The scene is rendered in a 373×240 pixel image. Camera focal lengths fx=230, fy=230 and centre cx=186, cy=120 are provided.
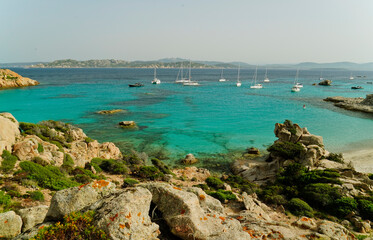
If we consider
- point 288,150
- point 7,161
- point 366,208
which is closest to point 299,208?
point 366,208

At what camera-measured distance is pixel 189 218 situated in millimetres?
7836

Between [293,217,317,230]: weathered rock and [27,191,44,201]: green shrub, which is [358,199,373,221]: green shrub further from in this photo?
[27,191,44,201]: green shrub

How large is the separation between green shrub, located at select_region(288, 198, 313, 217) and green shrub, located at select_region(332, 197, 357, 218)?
6.02 ft

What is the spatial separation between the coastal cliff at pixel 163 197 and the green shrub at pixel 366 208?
0.06m

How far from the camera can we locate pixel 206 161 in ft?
101

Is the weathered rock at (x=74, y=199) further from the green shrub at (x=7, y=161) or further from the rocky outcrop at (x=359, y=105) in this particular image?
the rocky outcrop at (x=359, y=105)

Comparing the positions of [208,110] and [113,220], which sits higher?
[113,220]

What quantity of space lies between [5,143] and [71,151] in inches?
317

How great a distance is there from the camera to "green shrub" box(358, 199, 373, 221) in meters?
15.8

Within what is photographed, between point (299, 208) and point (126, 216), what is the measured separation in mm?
14152

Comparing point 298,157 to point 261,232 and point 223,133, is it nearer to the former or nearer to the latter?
point 223,133

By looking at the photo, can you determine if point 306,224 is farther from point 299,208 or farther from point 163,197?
point 163,197

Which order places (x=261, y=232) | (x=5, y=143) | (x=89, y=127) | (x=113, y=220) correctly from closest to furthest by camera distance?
(x=113, y=220) < (x=261, y=232) < (x=5, y=143) < (x=89, y=127)

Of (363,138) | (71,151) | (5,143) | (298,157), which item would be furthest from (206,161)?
(363,138)
